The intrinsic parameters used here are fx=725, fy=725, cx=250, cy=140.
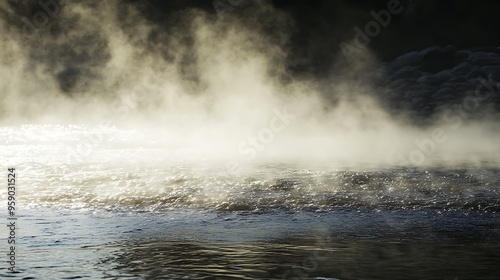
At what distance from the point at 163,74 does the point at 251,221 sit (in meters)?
24.5

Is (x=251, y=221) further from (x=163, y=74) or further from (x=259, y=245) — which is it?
(x=163, y=74)

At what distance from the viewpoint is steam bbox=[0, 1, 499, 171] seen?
987 inches

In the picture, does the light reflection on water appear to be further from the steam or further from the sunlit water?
the steam

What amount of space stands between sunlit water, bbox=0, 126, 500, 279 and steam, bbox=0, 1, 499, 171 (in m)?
11.7

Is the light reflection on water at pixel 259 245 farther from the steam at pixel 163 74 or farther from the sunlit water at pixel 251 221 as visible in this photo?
the steam at pixel 163 74

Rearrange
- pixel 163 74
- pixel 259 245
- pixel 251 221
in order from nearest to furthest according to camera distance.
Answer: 1. pixel 259 245
2. pixel 251 221
3. pixel 163 74

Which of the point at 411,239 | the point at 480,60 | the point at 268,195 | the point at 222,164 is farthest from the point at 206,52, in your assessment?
the point at 411,239

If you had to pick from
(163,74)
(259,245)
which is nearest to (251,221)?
(259,245)

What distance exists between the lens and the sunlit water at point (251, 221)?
17.0ft

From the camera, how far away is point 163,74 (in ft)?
102

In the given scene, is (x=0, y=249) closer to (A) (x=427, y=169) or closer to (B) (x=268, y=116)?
(A) (x=427, y=169)

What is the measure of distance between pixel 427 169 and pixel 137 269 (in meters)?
6.74

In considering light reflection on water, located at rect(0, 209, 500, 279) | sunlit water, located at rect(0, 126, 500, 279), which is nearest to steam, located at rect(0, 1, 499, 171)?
sunlit water, located at rect(0, 126, 500, 279)

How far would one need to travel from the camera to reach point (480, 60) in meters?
30.2
